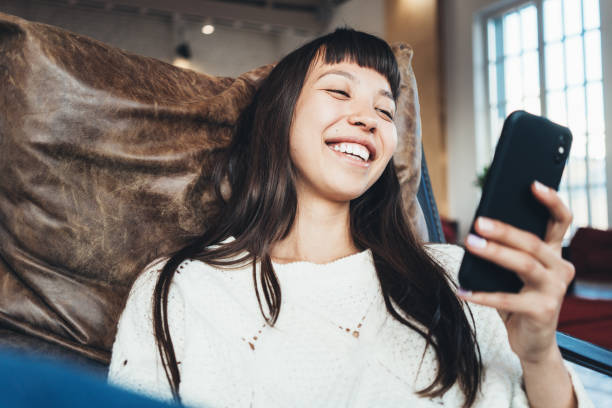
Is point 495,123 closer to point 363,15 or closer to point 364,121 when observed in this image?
point 363,15

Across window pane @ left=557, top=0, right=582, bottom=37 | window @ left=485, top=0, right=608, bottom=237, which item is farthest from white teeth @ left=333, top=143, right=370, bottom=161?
window pane @ left=557, top=0, right=582, bottom=37

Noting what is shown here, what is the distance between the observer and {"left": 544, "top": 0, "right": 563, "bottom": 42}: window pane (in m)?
5.55

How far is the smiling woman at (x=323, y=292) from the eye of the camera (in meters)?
0.84

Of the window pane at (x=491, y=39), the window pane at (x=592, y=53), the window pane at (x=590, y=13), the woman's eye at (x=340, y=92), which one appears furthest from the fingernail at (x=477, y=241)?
the window pane at (x=491, y=39)

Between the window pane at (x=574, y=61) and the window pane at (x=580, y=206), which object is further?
the window pane at (x=580, y=206)

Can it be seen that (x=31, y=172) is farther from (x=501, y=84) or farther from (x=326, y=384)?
(x=501, y=84)

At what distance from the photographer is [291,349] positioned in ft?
2.88

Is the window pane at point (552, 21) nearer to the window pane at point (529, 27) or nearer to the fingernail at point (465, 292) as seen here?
the window pane at point (529, 27)

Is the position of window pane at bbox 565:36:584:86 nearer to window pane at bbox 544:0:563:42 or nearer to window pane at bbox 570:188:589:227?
window pane at bbox 544:0:563:42

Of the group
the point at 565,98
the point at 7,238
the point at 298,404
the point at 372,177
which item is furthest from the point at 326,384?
the point at 565,98

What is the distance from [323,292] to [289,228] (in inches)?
8.6

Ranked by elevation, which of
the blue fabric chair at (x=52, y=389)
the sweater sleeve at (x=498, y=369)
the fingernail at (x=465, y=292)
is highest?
the blue fabric chair at (x=52, y=389)

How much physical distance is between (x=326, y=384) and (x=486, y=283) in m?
0.37

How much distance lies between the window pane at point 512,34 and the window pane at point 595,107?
1.11m
